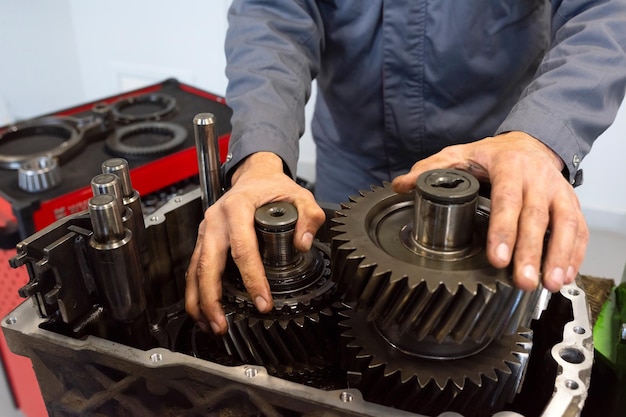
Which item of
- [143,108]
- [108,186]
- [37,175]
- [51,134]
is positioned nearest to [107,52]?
[143,108]

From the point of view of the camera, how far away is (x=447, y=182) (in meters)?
0.57

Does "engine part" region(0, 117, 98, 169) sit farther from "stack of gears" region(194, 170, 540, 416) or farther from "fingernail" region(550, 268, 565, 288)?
"fingernail" region(550, 268, 565, 288)

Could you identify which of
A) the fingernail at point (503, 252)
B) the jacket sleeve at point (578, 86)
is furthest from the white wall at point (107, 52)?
the fingernail at point (503, 252)

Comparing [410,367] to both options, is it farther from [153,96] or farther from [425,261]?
[153,96]

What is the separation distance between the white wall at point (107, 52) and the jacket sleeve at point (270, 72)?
100cm

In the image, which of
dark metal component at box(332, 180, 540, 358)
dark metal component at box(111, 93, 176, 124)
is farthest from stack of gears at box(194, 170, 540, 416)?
dark metal component at box(111, 93, 176, 124)

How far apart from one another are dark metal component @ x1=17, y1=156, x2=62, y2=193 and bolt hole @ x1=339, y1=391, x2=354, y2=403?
903 millimetres

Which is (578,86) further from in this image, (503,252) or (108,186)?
(108,186)

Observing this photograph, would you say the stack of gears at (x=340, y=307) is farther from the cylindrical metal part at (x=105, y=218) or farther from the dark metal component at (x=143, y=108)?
the dark metal component at (x=143, y=108)

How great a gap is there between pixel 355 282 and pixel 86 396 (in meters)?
0.31

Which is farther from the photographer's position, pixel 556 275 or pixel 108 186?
pixel 108 186

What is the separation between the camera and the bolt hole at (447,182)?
1.86 feet

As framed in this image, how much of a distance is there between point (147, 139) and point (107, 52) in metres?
1.12

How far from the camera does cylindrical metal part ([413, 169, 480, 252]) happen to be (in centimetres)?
55
